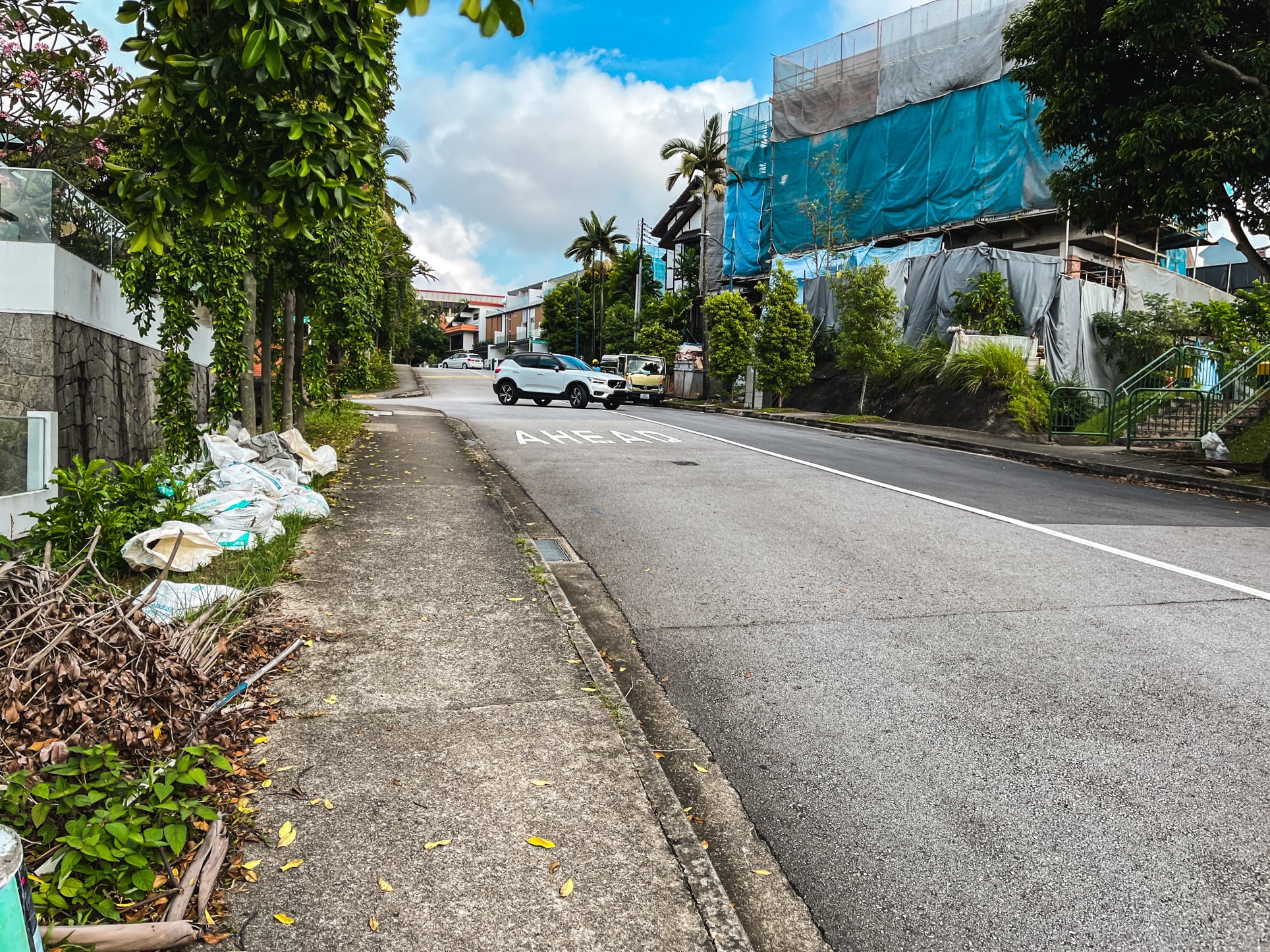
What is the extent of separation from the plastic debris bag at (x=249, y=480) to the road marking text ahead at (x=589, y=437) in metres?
7.62

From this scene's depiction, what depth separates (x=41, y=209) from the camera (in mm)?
7043

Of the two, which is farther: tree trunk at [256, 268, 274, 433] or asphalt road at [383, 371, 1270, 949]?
tree trunk at [256, 268, 274, 433]

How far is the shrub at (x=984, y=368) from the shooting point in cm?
2356

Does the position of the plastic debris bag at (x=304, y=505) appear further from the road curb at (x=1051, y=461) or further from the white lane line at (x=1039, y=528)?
the road curb at (x=1051, y=461)

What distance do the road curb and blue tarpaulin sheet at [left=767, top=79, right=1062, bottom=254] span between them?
11972 mm

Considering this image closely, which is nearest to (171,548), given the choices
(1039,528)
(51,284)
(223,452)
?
(51,284)

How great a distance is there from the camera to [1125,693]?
4477mm

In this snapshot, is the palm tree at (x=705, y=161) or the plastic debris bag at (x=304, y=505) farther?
the palm tree at (x=705, y=161)

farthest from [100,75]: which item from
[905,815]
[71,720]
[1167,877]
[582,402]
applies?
[582,402]

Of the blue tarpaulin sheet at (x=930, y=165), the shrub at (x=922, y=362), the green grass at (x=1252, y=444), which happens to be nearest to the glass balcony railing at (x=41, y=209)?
the green grass at (x=1252, y=444)

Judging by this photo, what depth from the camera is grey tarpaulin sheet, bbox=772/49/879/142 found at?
121 ft

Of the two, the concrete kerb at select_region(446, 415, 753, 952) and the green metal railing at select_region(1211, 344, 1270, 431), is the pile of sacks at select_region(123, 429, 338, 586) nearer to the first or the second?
the concrete kerb at select_region(446, 415, 753, 952)

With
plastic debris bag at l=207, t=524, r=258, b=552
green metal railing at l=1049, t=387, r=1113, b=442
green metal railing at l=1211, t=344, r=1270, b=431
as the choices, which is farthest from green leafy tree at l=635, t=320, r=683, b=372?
plastic debris bag at l=207, t=524, r=258, b=552

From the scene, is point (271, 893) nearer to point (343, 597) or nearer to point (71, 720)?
point (71, 720)
